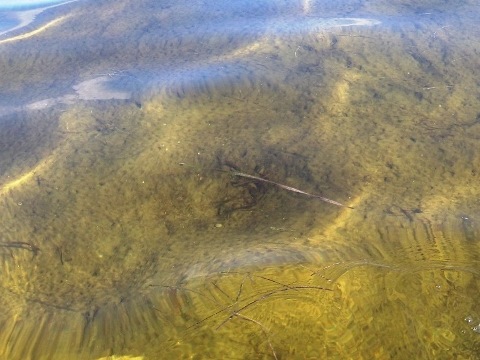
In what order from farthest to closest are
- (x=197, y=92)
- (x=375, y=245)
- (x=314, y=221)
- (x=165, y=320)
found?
(x=197, y=92)
(x=314, y=221)
(x=375, y=245)
(x=165, y=320)

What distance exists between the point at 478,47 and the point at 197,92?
2152 mm

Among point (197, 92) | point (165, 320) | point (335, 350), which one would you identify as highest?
point (197, 92)

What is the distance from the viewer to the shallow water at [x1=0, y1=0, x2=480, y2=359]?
1.75 m

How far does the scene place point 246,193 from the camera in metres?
2.37

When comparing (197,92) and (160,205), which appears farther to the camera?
(197,92)

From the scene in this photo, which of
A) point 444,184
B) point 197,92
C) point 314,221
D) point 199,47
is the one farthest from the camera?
point 199,47

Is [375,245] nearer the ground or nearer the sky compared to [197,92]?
nearer the ground

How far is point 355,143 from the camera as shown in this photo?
262 centimetres

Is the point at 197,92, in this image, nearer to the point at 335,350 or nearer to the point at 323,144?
the point at 323,144

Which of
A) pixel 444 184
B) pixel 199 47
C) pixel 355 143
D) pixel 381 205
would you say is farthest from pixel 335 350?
pixel 199 47

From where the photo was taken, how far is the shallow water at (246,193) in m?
1.75

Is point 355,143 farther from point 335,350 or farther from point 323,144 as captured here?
point 335,350

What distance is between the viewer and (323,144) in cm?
262

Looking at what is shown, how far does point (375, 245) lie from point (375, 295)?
28 centimetres
